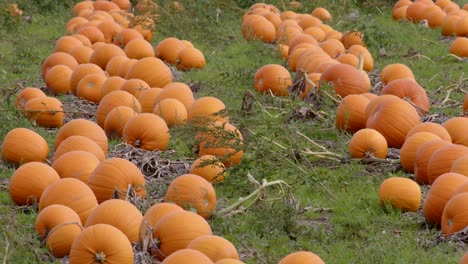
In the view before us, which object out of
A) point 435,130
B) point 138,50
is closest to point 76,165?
point 435,130

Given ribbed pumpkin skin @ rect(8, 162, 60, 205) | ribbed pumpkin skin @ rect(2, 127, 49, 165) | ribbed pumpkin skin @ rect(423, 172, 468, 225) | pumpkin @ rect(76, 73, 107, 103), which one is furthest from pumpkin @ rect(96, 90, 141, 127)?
ribbed pumpkin skin @ rect(423, 172, 468, 225)

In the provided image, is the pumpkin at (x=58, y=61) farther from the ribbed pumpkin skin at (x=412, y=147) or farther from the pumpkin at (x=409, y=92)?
the ribbed pumpkin skin at (x=412, y=147)

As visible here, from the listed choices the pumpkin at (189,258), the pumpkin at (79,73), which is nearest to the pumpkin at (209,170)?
the pumpkin at (189,258)

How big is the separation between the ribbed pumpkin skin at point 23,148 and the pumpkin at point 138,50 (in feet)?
12.7

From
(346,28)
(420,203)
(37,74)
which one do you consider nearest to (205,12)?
(346,28)

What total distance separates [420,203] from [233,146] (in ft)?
4.32

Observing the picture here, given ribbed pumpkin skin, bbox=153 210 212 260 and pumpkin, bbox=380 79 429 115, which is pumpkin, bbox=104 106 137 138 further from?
ribbed pumpkin skin, bbox=153 210 212 260

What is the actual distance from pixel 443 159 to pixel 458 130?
87 cm

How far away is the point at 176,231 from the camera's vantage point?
17.6 ft

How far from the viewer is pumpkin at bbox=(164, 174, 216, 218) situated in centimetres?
615

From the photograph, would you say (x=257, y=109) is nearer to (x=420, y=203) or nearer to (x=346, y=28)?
(x=420, y=203)

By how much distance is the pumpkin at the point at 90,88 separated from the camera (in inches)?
381

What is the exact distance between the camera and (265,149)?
6.88 metres

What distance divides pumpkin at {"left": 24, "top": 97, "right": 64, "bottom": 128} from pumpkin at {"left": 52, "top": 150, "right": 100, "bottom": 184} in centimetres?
193
